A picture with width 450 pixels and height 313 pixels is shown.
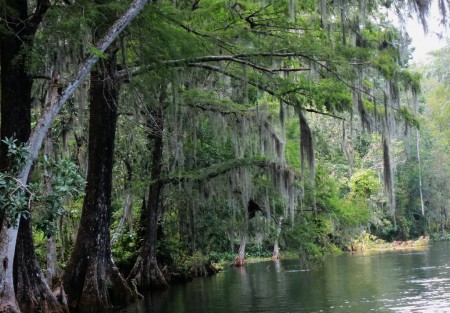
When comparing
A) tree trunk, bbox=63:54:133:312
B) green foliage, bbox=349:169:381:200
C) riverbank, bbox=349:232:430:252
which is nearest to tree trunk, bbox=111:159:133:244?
tree trunk, bbox=63:54:133:312

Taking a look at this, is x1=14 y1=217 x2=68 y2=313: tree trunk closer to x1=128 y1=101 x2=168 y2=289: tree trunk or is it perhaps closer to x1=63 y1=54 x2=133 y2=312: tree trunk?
x1=63 y1=54 x2=133 y2=312: tree trunk

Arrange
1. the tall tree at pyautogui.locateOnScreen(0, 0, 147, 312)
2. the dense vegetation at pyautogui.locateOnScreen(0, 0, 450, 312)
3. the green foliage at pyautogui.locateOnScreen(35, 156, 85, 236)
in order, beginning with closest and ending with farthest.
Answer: the green foliage at pyautogui.locateOnScreen(35, 156, 85, 236), the tall tree at pyautogui.locateOnScreen(0, 0, 147, 312), the dense vegetation at pyautogui.locateOnScreen(0, 0, 450, 312)

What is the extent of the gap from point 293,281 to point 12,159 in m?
10.6

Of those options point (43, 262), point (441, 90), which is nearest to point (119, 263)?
point (43, 262)

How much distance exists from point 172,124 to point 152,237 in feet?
12.6

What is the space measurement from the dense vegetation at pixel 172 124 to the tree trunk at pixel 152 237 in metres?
0.04

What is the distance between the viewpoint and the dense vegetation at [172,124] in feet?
28.5

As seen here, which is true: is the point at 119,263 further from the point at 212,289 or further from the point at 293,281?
the point at 293,281

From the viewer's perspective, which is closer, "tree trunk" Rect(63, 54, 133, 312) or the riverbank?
"tree trunk" Rect(63, 54, 133, 312)

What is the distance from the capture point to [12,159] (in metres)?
7.56

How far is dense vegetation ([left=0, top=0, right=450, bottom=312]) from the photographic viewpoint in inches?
341

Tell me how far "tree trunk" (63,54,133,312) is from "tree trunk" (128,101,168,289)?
3.55 m

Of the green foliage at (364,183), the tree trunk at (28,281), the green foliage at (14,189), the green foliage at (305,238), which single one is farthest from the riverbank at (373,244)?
the green foliage at (14,189)

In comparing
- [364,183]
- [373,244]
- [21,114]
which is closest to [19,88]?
[21,114]
